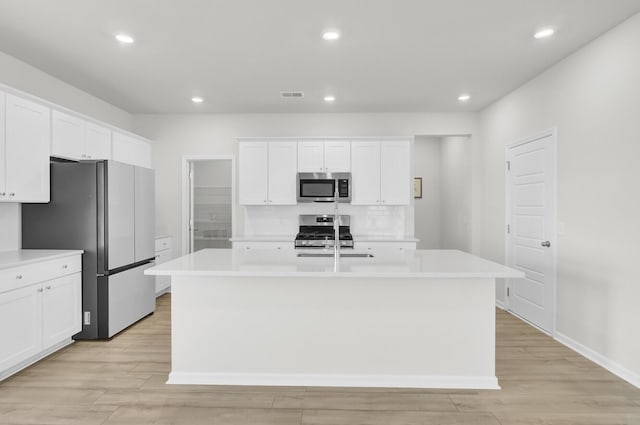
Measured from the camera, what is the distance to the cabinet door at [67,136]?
3646 mm

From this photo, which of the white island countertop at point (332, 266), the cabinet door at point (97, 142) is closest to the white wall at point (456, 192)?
the white island countertop at point (332, 266)

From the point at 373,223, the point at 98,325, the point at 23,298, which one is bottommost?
the point at 98,325

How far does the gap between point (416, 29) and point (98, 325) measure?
12.6 ft

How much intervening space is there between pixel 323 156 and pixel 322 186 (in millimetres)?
428

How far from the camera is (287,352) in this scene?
280 cm

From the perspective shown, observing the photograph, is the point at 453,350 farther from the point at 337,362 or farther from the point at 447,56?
the point at 447,56

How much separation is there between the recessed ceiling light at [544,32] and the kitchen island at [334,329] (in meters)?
1.86

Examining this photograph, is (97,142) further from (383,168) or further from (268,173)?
(383,168)

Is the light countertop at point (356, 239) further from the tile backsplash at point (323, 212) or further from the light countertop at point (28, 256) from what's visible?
the light countertop at point (28, 256)

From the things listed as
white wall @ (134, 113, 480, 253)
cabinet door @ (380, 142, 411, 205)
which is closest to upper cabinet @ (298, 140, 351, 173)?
white wall @ (134, 113, 480, 253)

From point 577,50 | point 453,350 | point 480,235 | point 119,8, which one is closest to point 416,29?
point 577,50

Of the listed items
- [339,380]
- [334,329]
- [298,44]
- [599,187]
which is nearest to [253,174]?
[298,44]

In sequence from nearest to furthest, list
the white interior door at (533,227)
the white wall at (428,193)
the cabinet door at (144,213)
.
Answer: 1. the white interior door at (533,227)
2. the cabinet door at (144,213)
3. the white wall at (428,193)

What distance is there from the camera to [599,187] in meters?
3.17
